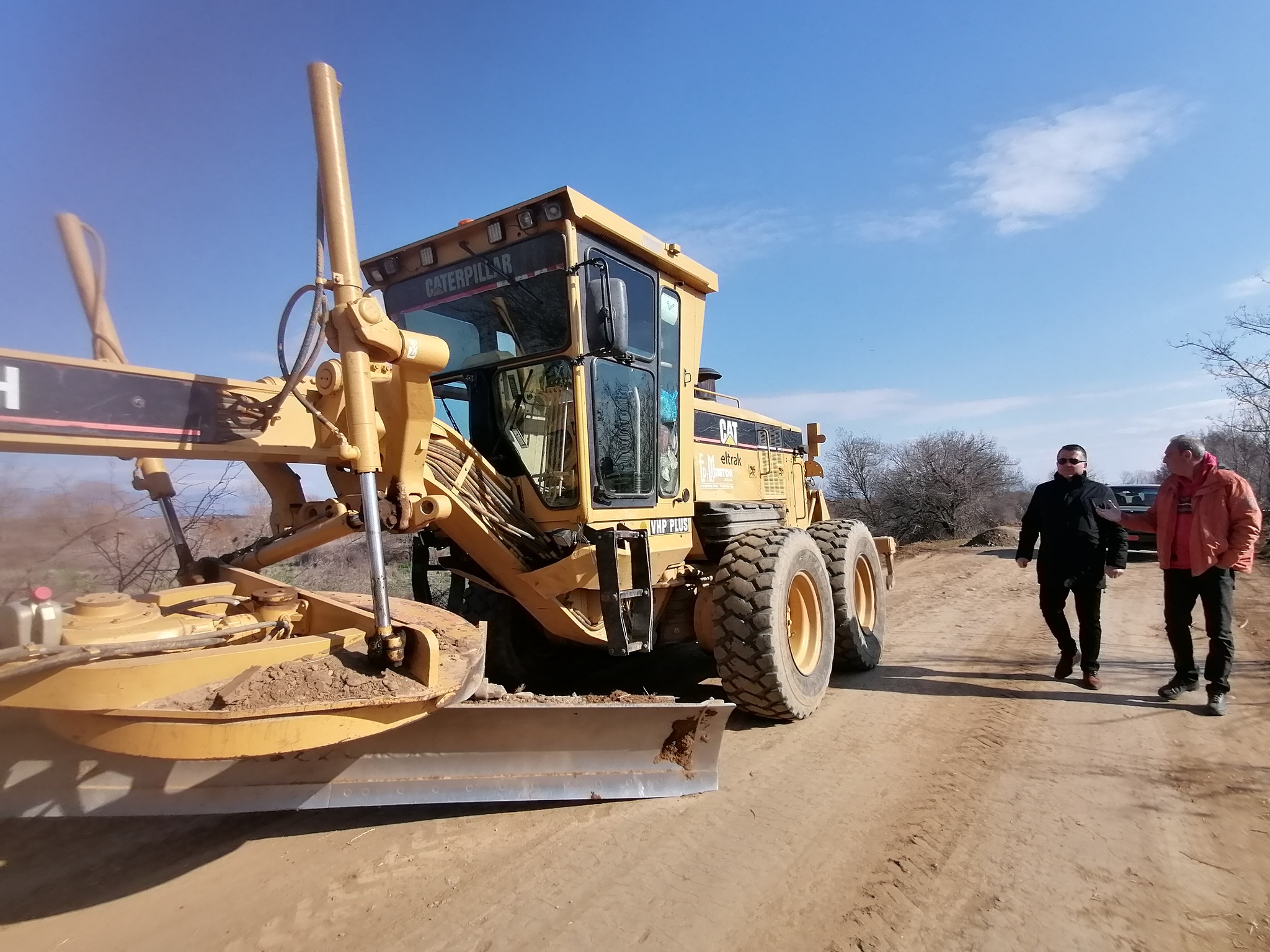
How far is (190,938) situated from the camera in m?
2.33

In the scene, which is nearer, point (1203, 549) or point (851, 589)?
point (1203, 549)

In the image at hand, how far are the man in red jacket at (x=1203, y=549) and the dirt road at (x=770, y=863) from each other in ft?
1.54

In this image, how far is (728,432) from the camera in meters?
5.77

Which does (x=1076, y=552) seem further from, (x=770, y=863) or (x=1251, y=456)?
(x=1251, y=456)

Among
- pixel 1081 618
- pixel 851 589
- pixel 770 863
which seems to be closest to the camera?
pixel 770 863

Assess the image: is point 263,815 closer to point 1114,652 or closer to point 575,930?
point 575,930

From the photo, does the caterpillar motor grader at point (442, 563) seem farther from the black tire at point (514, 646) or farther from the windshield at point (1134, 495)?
the windshield at point (1134, 495)

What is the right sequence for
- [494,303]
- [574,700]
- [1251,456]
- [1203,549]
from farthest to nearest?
[1251,456], [1203,549], [494,303], [574,700]

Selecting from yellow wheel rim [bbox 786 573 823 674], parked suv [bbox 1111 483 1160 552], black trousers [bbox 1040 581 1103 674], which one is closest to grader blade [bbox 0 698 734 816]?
yellow wheel rim [bbox 786 573 823 674]

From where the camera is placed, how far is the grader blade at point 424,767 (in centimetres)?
247

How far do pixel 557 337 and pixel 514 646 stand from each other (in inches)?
87.4

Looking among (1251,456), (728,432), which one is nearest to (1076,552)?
(728,432)

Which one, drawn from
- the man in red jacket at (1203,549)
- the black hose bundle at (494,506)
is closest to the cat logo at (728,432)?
the black hose bundle at (494,506)

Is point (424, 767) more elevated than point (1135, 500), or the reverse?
point (1135, 500)
